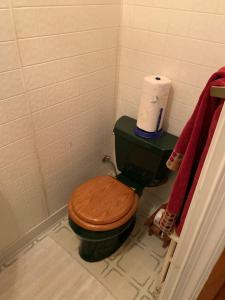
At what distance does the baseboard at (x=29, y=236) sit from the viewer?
132 centimetres

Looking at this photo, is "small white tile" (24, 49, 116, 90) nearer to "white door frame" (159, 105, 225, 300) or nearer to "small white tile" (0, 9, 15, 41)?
"small white tile" (0, 9, 15, 41)

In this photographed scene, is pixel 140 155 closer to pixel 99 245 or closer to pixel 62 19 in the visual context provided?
pixel 99 245

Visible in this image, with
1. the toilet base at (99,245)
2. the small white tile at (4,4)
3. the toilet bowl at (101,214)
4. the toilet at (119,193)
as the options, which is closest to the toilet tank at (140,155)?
the toilet at (119,193)

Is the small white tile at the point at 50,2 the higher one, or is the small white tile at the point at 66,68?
the small white tile at the point at 50,2

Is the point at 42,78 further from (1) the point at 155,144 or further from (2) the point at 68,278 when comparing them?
(2) the point at 68,278

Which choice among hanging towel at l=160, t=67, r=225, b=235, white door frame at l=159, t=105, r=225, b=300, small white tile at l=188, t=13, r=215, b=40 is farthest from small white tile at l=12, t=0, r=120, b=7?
A: white door frame at l=159, t=105, r=225, b=300

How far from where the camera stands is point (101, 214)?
1.15 m

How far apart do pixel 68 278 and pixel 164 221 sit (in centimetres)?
75

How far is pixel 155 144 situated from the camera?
1207 millimetres

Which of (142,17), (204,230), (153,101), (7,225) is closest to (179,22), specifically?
(142,17)

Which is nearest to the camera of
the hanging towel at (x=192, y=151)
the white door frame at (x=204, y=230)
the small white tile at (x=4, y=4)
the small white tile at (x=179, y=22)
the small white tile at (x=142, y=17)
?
the white door frame at (x=204, y=230)

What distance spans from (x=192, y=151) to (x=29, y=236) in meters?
1.16

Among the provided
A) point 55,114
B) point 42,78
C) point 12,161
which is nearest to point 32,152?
point 12,161

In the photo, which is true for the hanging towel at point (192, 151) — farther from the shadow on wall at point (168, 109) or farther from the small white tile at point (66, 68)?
the small white tile at point (66, 68)
